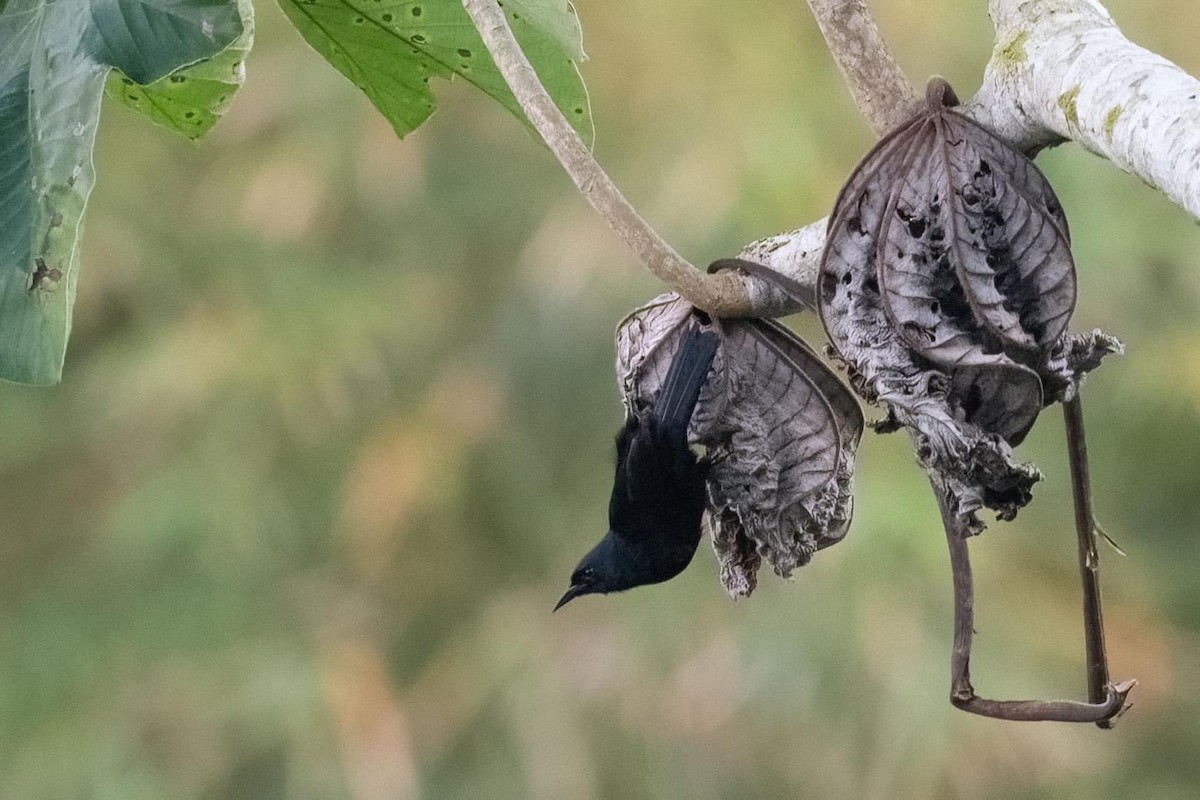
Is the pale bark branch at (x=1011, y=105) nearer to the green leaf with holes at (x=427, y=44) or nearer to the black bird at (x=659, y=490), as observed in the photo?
the black bird at (x=659, y=490)

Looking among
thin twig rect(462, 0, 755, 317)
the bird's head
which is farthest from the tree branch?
the bird's head

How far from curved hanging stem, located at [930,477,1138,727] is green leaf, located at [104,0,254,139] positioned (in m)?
0.59

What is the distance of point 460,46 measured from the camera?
1.00 m

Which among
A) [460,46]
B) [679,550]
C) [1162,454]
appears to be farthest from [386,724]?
[460,46]

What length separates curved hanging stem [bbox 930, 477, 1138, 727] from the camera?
0.77 metres

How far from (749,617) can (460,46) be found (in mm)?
2331

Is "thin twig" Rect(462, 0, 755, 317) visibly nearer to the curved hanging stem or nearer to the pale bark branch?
the pale bark branch

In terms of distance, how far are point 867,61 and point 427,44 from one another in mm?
351

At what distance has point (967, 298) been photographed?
778 mm

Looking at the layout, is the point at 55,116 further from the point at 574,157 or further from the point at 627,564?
the point at 627,564

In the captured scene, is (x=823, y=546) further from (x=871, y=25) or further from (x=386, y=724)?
(x=386, y=724)

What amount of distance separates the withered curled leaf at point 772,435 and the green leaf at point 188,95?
37 centimetres

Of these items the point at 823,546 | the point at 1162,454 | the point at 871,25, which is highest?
the point at 871,25

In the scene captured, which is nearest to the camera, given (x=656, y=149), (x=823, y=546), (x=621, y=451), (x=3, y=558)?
(x=823, y=546)
